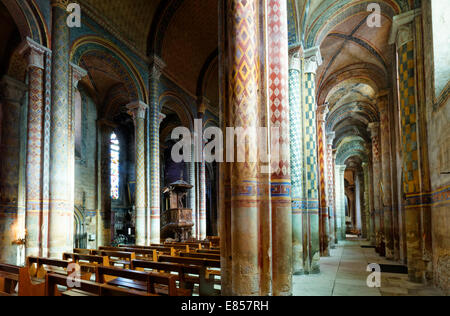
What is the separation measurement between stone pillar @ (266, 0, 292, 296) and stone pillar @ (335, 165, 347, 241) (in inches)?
886

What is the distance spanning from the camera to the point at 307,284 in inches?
302

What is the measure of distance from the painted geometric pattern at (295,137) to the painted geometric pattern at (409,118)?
9.65 feet

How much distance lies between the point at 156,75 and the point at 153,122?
247cm

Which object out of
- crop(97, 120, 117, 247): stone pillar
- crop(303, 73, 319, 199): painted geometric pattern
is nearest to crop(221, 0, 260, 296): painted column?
crop(303, 73, 319, 199): painted geometric pattern

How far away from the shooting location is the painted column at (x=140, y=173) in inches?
556

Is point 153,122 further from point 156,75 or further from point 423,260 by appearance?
point 423,260

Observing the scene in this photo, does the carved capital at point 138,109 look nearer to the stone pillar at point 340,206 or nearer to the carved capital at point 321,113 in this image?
the carved capital at point 321,113

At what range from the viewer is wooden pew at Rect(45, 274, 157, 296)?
3.89 metres

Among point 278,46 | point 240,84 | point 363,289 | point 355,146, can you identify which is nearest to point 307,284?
point 363,289

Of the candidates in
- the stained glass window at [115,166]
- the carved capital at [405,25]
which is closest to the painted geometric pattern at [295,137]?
the carved capital at [405,25]

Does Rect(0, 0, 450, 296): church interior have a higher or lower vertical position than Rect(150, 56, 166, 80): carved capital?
lower

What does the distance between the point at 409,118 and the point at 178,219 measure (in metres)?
11.8

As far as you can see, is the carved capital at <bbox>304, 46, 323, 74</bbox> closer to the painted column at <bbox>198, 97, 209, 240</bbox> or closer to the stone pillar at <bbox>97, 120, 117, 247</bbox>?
the painted column at <bbox>198, 97, 209, 240</bbox>

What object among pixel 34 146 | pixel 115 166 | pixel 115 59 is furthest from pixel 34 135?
pixel 115 166
